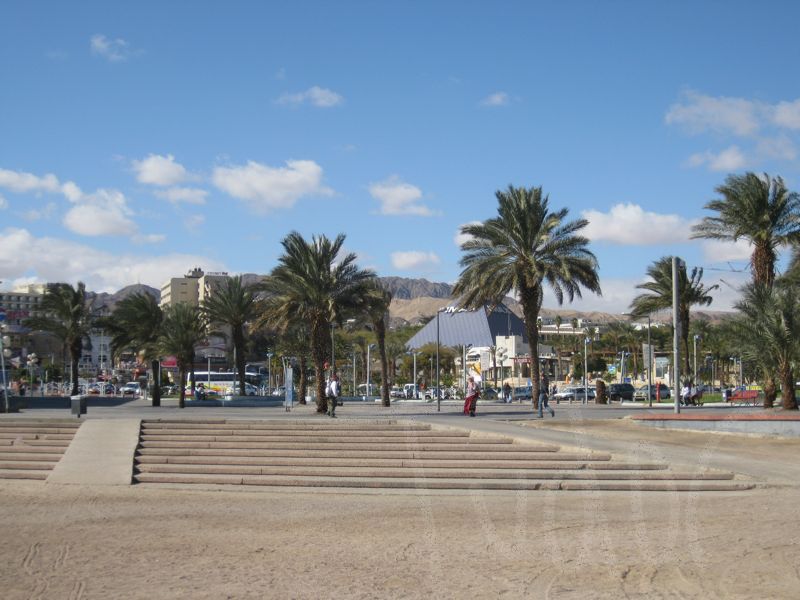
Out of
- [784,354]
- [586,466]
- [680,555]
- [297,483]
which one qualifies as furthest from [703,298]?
[680,555]

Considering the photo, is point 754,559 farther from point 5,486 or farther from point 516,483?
point 5,486

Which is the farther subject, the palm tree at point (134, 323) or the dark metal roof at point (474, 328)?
the dark metal roof at point (474, 328)

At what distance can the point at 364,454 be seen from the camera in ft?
61.5

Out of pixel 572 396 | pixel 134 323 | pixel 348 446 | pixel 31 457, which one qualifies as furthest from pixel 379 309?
pixel 134 323

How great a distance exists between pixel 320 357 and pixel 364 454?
16.2 meters

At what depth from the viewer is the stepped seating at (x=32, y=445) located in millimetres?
17906

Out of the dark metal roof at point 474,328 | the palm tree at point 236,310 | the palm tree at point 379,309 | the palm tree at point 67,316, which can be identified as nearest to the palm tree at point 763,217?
the palm tree at point 379,309

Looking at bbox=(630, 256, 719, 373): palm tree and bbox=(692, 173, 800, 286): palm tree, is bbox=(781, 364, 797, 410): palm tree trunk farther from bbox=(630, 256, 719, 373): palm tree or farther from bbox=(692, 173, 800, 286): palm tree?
bbox=(630, 256, 719, 373): palm tree

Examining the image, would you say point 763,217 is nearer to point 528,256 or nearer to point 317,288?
point 528,256

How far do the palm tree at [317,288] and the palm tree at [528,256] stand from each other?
4.98m

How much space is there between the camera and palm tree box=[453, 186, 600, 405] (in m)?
36.5

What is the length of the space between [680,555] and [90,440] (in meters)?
13.6

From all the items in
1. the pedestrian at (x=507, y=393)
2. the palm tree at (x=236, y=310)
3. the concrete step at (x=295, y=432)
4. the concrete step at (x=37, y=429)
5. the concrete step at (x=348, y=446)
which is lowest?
the pedestrian at (x=507, y=393)

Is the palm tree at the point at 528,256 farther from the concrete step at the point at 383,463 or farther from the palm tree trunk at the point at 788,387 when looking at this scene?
the concrete step at the point at 383,463
